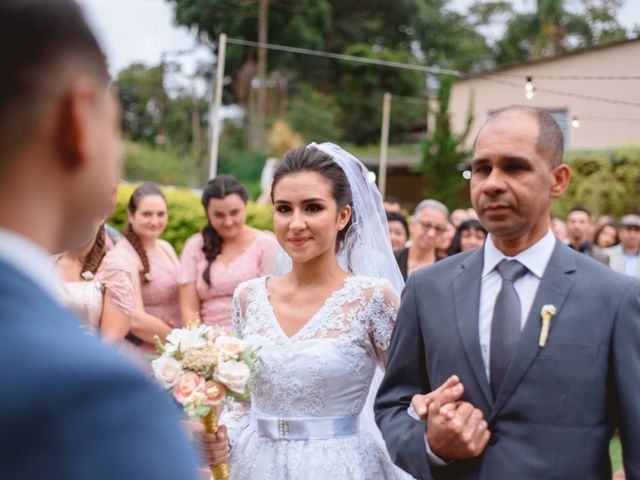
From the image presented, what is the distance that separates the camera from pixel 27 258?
34.1 inches

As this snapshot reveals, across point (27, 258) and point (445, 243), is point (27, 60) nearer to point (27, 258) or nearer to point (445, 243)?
point (27, 258)

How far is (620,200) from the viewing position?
81.6ft

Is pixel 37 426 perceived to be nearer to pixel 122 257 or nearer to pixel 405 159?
pixel 122 257

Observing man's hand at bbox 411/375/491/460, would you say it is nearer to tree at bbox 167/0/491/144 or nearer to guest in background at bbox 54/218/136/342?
guest in background at bbox 54/218/136/342

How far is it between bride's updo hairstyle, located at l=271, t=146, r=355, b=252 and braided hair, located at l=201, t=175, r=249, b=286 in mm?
2400

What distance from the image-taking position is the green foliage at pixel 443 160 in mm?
27438

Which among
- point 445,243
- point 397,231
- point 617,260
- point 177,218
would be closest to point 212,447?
point 397,231

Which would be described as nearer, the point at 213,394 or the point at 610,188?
the point at 213,394

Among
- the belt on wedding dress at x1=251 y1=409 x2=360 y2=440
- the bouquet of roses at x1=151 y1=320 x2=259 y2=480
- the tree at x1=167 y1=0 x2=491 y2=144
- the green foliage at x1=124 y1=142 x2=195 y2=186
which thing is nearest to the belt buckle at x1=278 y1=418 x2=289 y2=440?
the belt on wedding dress at x1=251 y1=409 x2=360 y2=440

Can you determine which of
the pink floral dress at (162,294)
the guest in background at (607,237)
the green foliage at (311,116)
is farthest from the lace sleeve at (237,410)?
the green foliage at (311,116)

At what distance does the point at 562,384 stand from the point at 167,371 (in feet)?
5.30

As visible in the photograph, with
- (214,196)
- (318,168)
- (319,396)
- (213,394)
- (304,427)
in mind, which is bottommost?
(304,427)

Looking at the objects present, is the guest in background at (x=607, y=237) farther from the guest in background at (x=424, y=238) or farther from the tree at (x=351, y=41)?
the tree at (x=351, y=41)

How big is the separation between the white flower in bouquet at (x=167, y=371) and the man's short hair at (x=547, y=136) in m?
1.58
